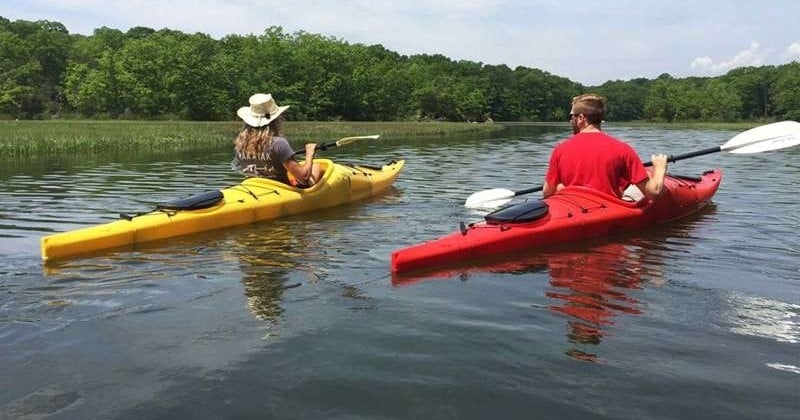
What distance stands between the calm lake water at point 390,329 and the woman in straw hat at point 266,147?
131cm

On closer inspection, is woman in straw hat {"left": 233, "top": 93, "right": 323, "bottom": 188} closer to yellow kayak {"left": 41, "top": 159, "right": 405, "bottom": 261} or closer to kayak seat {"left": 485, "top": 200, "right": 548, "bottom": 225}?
yellow kayak {"left": 41, "top": 159, "right": 405, "bottom": 261}

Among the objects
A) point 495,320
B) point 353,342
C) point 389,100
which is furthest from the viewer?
point 389,100

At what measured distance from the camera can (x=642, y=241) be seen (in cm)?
683

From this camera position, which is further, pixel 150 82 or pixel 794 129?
pixel 150 82

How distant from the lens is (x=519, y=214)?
6.13 meters

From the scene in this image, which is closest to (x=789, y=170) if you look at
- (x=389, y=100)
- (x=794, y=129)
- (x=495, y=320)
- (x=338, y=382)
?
(x=794, y=129)

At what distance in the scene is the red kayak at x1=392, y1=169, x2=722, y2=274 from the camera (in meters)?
5.51

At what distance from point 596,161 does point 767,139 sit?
3.06 m

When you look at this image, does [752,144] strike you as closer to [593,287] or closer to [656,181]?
[656,181]

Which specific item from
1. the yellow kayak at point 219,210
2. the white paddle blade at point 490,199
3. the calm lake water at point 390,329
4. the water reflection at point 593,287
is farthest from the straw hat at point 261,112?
the water reflection at point 593,287

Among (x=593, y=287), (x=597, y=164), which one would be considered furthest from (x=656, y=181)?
(x=593, y=287)

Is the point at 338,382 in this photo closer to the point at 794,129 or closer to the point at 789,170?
the point at 794,129

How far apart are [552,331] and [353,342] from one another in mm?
1191

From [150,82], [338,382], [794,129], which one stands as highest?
[150,82]
